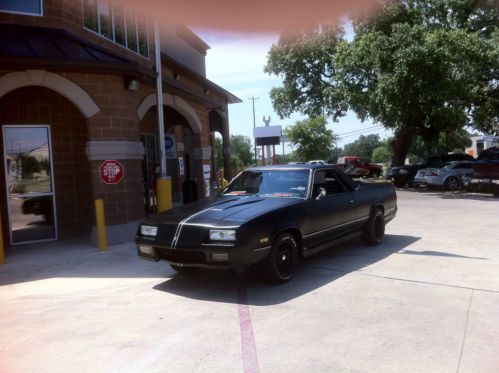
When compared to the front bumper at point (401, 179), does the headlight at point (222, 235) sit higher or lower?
higher

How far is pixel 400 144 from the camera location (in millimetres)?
27047

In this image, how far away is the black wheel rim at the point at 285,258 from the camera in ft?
18.7

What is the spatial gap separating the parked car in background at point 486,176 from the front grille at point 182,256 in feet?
49.7

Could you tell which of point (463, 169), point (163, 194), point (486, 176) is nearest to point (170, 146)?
point (163, 194)

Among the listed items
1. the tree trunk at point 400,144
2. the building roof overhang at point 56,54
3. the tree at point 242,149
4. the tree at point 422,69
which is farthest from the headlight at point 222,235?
the tree at point 242,149

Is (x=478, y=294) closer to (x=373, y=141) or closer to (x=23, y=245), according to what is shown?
(x=23, y=245)

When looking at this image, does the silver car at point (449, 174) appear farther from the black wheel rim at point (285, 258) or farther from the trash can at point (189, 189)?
the black wheel rim at point (285, 258)

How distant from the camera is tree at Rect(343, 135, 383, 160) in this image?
129875mm

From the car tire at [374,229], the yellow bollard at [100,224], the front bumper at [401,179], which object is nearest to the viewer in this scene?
the car tire at [374,229]

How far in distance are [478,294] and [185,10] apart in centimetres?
502

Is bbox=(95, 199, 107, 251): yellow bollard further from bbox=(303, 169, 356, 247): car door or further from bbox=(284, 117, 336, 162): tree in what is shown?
bbox=(284, 117, 336, 162): tree

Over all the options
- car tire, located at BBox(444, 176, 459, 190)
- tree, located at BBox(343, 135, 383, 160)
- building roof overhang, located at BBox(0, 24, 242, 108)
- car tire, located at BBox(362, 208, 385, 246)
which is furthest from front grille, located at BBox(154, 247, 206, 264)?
tree, located at BBox(343, 135, 383, 160)

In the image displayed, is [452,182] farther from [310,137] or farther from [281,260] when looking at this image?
[310,137]

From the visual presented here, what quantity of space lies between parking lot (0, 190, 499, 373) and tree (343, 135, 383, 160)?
408 ft
